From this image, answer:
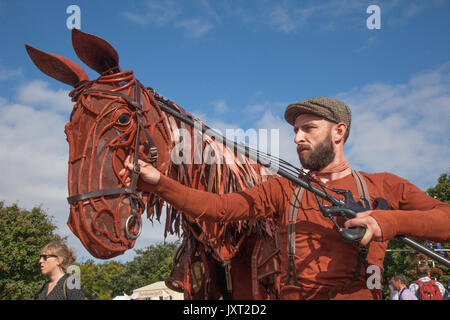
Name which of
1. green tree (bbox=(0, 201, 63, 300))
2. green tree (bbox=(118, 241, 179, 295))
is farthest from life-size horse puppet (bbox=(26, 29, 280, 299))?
green tree (bbox=(118, 241, 179, 295))

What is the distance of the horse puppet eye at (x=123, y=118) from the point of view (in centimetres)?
235

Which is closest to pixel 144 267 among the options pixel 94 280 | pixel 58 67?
pixel 94 280

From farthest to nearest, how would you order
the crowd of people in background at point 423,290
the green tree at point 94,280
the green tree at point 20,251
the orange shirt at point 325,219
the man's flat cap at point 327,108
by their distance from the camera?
the green tree at point 94,280, the green tree at point 20,251, the crowd of people in background at point 423,290, the man's flat cap at point 327,108, the orange shirt at point 325,219

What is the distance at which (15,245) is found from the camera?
2364 cm

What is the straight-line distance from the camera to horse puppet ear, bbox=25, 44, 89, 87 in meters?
2.52

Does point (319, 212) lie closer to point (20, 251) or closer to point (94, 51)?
point (94, 51)

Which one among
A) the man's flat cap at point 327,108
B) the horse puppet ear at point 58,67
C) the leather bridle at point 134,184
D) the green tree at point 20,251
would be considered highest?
the horse puppet ear at point 58,67

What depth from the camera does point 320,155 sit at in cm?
250

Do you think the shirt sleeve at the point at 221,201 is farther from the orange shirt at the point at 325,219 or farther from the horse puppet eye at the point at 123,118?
the horse puppet eye at the point at 123,118

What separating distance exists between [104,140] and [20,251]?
25.7m

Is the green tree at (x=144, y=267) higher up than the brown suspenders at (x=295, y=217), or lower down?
lower down

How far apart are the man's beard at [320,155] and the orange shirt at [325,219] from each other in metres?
0.16

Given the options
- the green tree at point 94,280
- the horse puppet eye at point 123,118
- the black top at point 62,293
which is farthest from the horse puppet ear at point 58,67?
the green tree at point 94,280

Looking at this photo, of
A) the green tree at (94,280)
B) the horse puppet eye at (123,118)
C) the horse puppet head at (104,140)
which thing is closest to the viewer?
A: the horse puppet head at (104,140)
